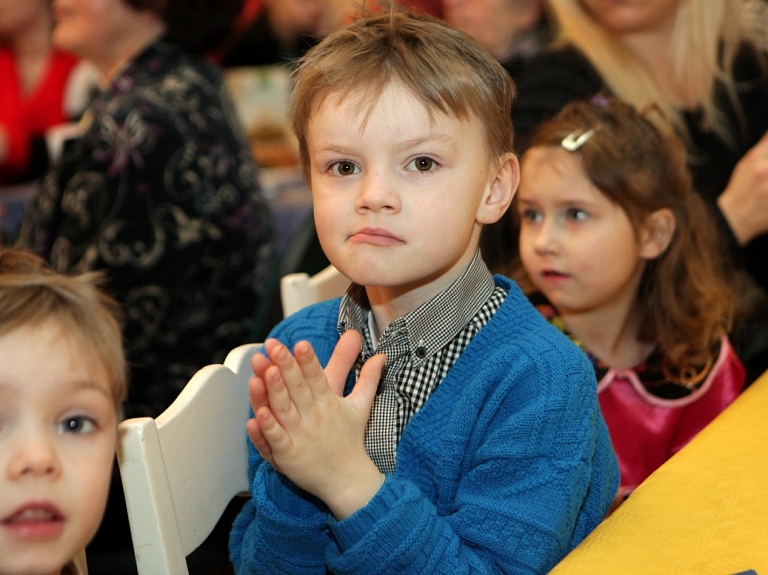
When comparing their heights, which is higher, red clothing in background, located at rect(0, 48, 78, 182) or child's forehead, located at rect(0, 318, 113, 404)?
child's forehead, located at rect(0, 318, 113, 404)

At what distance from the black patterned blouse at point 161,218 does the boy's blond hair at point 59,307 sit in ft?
3.24

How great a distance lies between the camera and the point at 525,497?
3.16 ft

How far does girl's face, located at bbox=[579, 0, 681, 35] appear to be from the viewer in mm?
1834

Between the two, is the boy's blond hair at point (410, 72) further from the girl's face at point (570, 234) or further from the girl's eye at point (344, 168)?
the girl's face at point (570, 234)

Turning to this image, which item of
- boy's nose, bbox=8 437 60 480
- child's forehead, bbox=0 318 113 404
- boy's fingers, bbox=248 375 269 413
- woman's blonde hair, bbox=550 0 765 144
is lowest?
woman's blonde hair, bbox=550 0 765 144

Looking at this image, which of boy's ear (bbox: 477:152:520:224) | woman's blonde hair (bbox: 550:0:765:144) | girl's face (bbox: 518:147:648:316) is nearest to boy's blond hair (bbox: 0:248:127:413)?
boy's ear (bbox: 477:152:520:224)

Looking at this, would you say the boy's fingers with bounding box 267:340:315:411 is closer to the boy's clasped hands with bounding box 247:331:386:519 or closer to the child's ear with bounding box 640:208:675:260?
the boy's clasped hands with bounding box 247:331:386:519

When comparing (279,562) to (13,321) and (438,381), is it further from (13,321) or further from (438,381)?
(13,321)

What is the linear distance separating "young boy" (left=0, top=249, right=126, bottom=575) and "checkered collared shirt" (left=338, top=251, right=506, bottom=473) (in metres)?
0.28

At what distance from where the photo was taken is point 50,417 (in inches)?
34.7

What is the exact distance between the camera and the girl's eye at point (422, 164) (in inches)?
38.7

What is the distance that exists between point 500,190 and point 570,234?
447 millimetres

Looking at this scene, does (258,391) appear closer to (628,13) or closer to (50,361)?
(50,361)

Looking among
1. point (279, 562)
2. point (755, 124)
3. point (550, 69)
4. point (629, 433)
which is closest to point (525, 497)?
point (279, 562)
